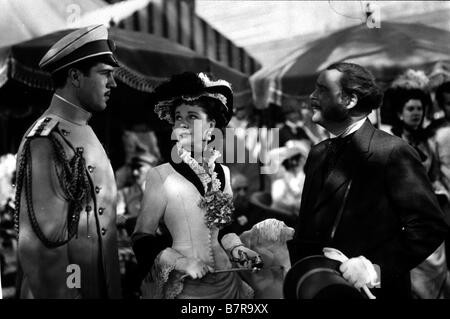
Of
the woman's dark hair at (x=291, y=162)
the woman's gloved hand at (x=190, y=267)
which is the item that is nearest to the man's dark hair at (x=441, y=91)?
the woman's dark hair at (x=291, y=162)

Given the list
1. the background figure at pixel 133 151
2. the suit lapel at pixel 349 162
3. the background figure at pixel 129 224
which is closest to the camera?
the suit lapel at pixel 349 162

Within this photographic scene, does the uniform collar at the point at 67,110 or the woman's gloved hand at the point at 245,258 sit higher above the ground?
the uniform collar at the point at 67,110

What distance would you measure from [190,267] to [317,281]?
480mm

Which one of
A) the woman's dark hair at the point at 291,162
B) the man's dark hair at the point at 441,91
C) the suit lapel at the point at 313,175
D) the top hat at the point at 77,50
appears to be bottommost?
the woman's dark hair at the point at 291,162

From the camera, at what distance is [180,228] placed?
7.93 feet

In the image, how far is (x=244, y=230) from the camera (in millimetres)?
2693

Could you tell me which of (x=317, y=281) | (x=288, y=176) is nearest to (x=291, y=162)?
(x=288, y=176)

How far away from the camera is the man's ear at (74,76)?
2.37 metres

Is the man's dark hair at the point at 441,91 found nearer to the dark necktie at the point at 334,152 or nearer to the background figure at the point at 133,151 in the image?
the dark necktie at the point at 334,152

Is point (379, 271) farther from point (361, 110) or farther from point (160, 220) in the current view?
point (160, 220)

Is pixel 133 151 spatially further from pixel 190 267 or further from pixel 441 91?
pixel 441 91

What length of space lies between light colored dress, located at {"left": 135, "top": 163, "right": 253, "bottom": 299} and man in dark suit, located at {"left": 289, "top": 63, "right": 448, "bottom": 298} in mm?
356

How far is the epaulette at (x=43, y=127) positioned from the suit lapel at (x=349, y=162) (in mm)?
1043
